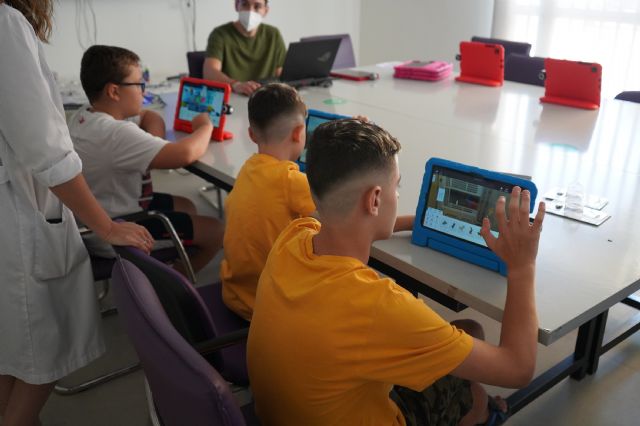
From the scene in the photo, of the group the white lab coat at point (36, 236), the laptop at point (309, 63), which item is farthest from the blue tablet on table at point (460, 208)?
the laptop at point (309, 63)

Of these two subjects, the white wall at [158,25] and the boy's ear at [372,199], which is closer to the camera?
the boy's ear at [372,199]

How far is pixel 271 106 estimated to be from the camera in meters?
1.79

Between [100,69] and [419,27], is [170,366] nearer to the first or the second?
[100,69]

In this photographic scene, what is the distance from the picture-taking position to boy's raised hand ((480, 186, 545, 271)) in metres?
1.21

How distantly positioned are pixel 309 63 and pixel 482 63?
0.97 meters

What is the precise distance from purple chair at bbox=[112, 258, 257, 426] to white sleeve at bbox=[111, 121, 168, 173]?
966 millimetres

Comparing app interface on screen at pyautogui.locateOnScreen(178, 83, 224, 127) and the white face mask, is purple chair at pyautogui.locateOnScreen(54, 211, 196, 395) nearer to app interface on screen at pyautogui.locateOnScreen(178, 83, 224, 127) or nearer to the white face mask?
app interface on screen at pyautogui.locateOnScreen(178, 83, 224, 127)

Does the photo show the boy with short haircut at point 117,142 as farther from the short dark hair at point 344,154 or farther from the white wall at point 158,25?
the white wall at point 158,25

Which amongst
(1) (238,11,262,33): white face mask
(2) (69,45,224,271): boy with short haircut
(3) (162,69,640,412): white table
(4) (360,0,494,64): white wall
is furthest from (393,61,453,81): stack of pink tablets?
(4) (360,0,494,64): white wall

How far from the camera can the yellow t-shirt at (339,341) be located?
103 centimetres

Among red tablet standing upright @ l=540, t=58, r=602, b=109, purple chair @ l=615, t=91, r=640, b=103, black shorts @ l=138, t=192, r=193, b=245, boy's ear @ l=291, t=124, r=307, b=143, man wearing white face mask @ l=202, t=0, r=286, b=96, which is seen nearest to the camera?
boy's ear @ l=291, t=124, r=307, b=143

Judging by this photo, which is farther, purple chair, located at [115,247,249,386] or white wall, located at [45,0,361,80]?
white wall, located at [45,0,361,80]

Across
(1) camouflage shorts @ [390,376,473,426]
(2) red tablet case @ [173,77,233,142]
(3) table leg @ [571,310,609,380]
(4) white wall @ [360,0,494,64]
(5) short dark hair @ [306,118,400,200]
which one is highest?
(4) white wall @ [360,0,494,64]

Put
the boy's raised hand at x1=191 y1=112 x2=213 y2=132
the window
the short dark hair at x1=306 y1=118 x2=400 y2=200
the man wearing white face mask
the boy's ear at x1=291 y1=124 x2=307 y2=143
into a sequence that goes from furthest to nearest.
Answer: the window < the man wearing white face mask < the boy's raised hand at x1=191 y1=112 x2=213 y2=132 < the boy's ear at x1=291 y1=124 x2=307 y2=143 < the short dark hair at x1=306 y1=118 x2=400 y2=200
